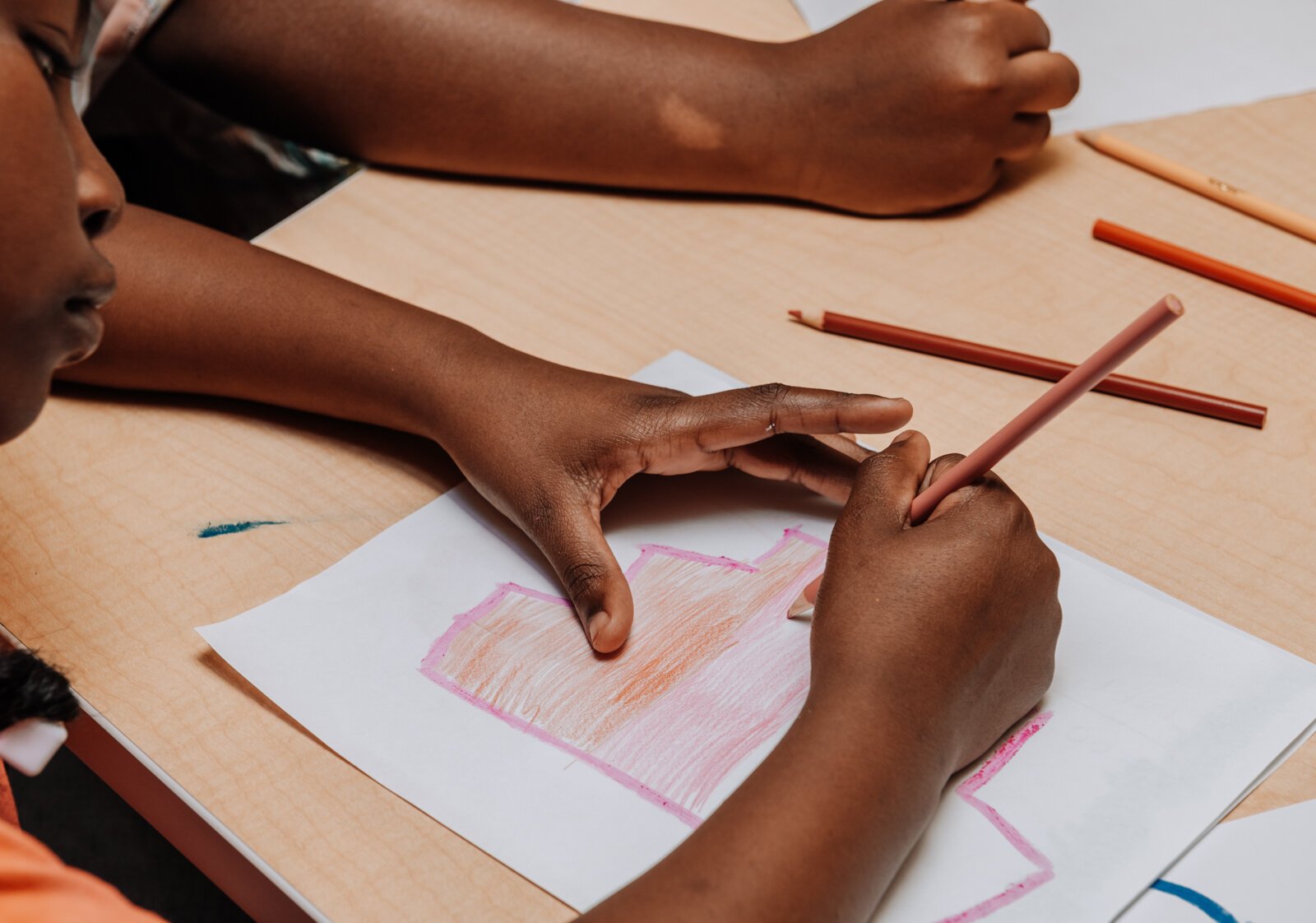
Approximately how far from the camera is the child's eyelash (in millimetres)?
445

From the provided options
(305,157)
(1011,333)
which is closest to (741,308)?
(1011,333)

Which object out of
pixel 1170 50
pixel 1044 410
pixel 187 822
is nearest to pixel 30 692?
pixel 187 822

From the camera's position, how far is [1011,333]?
704 mm

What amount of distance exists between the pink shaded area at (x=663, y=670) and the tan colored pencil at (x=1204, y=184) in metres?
0.40

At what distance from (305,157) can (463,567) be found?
608mm

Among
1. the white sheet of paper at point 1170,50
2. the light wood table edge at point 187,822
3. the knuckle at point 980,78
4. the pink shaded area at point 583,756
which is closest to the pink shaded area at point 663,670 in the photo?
the pink shaded area at point 583,756

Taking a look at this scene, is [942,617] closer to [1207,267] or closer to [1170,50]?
[1207,267]

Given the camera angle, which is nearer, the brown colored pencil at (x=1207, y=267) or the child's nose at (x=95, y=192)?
the child's nose at (x=95, y=192)

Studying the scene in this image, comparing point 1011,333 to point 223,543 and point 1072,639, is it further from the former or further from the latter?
point 223,543

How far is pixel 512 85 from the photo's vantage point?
81 cm

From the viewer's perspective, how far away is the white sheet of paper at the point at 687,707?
1.53 ft

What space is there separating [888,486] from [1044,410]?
0.08m

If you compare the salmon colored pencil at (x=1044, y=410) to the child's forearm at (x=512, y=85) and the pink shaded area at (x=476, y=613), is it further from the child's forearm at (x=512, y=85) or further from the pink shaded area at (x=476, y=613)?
the child's forearm at (x=512, y=85)

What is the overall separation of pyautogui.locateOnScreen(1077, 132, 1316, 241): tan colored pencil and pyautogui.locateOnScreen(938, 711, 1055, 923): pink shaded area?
1.40ft
